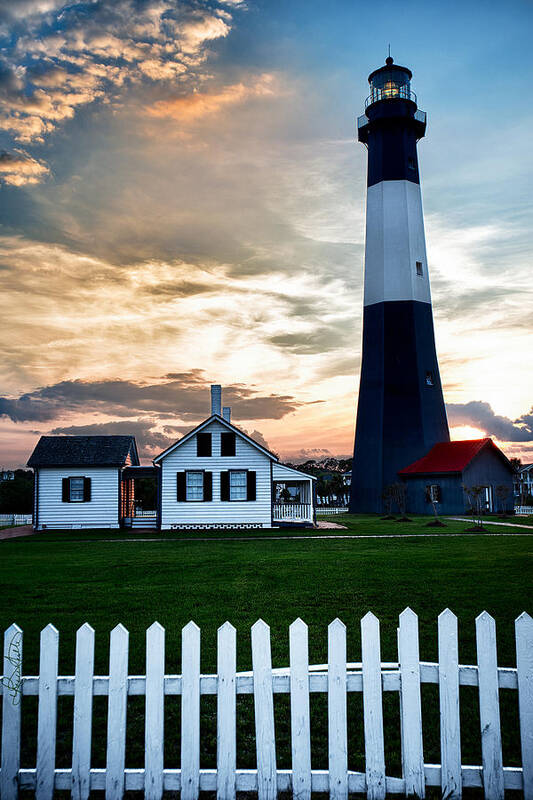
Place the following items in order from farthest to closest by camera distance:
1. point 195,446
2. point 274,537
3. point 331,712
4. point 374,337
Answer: point 374,337
point 195,446
point 274,537
point 331,712

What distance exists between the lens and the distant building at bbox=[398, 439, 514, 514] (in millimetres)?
42562

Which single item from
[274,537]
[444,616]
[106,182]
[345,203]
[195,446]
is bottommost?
[274,537]

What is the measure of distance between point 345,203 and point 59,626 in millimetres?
47757

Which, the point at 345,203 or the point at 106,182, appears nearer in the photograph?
the point at 106,182

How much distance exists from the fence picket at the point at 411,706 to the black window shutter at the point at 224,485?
29.0 meters

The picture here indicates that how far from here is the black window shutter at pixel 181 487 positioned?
32.8 m

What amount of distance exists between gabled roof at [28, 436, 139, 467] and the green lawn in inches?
544

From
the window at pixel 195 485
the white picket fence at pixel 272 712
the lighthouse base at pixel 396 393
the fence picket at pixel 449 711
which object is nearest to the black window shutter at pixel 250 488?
the window at pixel 195 485

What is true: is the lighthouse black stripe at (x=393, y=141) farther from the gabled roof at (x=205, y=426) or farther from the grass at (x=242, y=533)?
the grass at (x=242, y=533)

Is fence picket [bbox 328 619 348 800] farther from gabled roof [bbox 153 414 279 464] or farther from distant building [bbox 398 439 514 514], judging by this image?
distant building [bbox 398 439 514 514]

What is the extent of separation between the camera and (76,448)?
35812 mm

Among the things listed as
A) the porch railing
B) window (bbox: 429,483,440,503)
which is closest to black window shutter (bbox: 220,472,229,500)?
the porch railing

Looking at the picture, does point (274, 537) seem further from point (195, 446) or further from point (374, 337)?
point (374, 337)

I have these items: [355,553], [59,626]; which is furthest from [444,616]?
[355,553]
